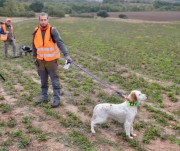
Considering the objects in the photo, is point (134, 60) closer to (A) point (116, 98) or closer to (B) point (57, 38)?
(A) point (116, 98)

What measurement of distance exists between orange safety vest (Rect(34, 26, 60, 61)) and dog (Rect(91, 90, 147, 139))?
83.0 inches

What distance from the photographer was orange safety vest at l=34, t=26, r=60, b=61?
7.63 m

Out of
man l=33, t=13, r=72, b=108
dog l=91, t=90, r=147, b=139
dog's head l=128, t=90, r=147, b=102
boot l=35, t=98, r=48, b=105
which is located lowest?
boot l=35, t=98, r=48, b=105

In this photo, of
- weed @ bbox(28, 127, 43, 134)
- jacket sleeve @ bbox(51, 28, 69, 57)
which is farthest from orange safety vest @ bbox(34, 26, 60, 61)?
weed @ bbox(28, 127, 43, 134)

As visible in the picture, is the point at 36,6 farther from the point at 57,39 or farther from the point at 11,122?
the point at 11,122

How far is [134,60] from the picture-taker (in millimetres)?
15461

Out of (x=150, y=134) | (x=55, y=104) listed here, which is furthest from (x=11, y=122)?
(x=150, y=134)

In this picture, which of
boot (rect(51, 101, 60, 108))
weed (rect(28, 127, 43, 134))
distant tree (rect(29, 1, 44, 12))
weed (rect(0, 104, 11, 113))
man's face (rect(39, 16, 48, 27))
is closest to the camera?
weed (rect(28, 127, 43, 134))

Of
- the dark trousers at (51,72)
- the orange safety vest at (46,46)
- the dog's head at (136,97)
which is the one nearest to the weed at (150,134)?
the dog's head at (136,97)

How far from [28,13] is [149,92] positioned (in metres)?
53.9

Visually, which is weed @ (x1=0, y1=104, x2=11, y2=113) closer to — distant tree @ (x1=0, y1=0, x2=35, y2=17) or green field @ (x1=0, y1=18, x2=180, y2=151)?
green field @ (x1=0, y1=18, x2=180, y2=151)

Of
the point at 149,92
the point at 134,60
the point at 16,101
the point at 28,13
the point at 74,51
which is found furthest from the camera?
the point at 28,13

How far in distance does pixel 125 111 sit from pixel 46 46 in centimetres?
273

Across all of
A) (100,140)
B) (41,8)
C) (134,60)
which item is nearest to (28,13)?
(41,8)
